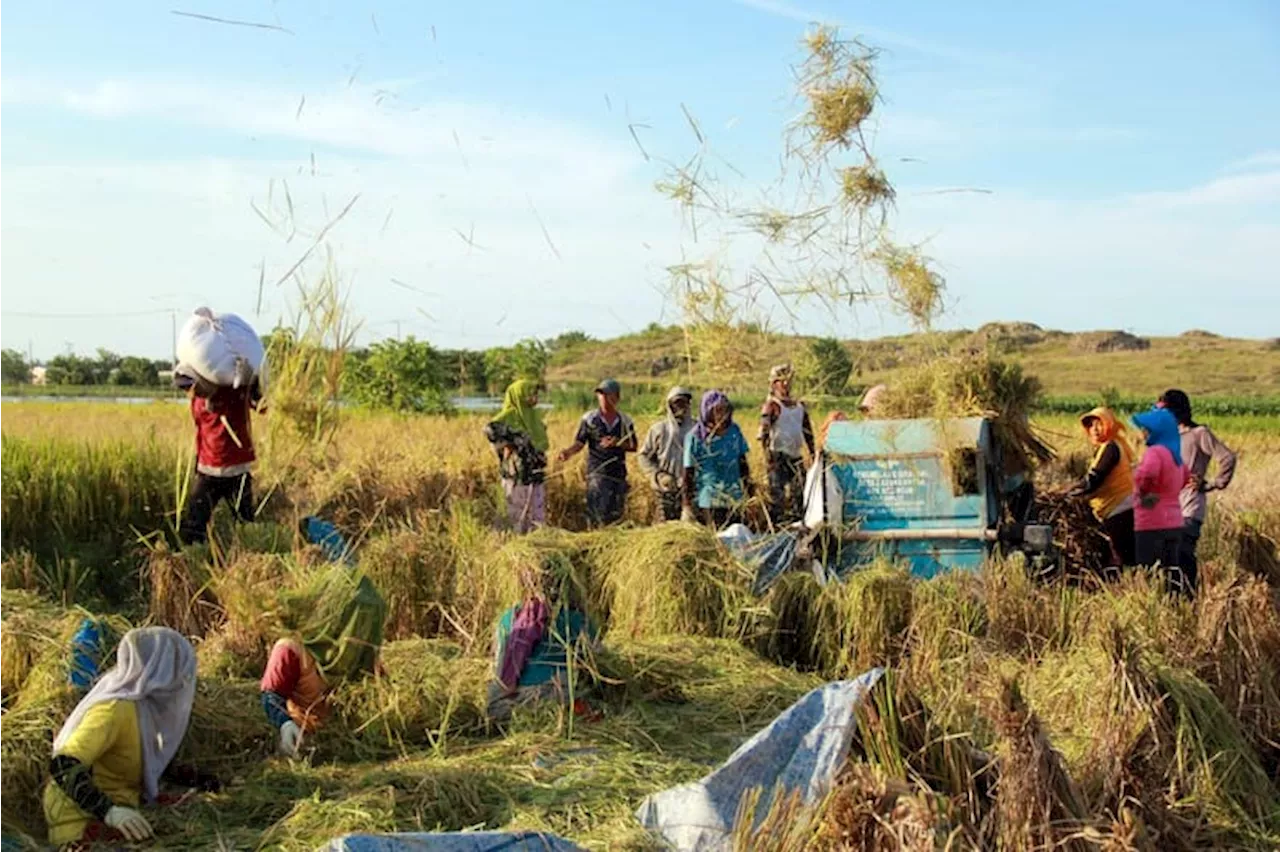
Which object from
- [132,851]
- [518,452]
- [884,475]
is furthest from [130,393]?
[132,851]

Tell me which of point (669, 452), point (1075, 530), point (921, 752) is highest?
point (669, 452)

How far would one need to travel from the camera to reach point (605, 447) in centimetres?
928

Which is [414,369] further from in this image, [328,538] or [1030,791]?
[1030,791]

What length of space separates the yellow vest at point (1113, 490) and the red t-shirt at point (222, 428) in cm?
519

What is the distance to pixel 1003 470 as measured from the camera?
25.8 feet

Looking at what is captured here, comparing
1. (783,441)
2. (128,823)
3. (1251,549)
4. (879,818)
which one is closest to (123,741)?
(128,823)

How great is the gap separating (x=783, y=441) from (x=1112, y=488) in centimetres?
216

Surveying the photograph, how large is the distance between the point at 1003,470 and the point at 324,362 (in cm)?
430

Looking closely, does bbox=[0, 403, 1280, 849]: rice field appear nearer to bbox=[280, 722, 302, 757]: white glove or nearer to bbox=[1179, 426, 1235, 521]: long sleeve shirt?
bbox=[280, 722, 302, 757]: white glove

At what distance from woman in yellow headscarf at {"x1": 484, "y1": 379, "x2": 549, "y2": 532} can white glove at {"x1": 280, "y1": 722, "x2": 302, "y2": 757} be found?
172 inches

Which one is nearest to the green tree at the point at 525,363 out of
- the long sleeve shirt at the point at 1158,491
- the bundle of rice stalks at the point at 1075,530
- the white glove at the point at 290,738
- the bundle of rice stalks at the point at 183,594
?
the bundle of rice stalks at the point at 183,594

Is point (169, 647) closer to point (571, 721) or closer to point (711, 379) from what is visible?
point (571, 721)

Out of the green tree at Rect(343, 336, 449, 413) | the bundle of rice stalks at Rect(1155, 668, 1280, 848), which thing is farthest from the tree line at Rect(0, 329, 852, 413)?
the bundle of rice stalks at Rect(1155, 668, 1280, 848)

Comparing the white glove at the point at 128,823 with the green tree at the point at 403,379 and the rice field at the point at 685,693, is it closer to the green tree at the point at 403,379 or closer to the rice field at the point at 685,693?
the rice field at the point at 685,693
